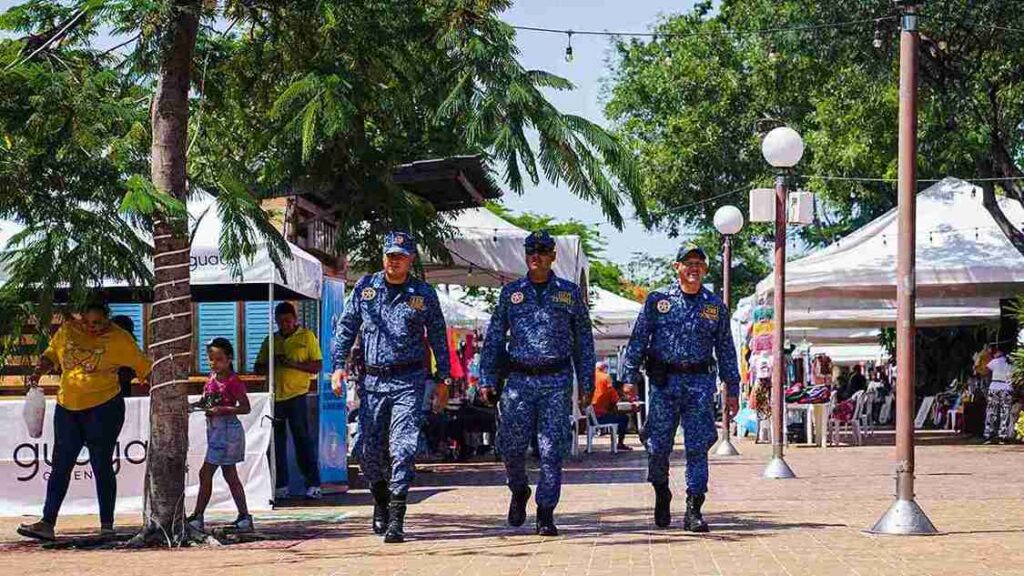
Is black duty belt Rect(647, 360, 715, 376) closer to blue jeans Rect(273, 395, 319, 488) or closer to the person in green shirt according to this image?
the person in green shirt

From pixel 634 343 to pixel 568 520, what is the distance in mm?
1830

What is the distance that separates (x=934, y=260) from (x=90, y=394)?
673 inches

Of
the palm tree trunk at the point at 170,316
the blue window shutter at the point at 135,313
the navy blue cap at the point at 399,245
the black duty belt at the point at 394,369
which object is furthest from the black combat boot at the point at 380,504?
the blue window shutter at the point at 135,313

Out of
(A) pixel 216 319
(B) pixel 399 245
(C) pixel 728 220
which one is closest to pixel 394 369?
(B) pixel 399 245

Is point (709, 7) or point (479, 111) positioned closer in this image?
point (479, 111)

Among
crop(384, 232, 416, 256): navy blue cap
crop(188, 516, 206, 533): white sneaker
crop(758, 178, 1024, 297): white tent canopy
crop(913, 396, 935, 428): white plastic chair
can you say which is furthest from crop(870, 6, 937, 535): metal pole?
crop(913, 396, 935, 428): white plastic chair

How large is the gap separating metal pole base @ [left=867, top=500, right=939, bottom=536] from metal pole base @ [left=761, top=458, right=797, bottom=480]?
250 inches

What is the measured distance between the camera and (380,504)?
438 inches

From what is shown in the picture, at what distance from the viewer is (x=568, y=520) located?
40.3 feet

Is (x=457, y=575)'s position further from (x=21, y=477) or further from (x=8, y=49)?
(x=21, y=477)

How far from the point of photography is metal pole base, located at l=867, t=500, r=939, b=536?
10734mm

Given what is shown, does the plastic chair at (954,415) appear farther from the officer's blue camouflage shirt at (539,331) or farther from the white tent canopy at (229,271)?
the officer's blue camouflage shirt at (539,331)

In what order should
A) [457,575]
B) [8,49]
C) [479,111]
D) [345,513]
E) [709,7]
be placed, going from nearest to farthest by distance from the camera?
1. [457,575]
2. [479,111]
3. [8,49]
4. [345,513]
5. [709,7]

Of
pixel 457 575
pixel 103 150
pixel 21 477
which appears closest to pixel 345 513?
pixel 21 477
